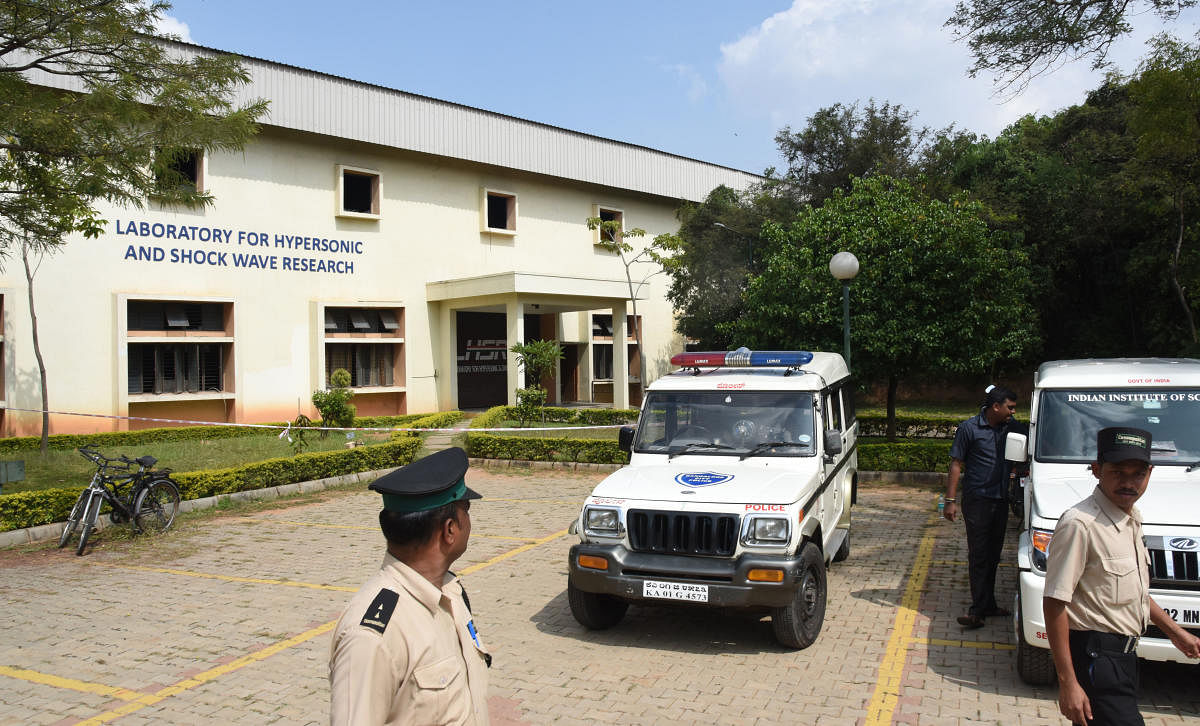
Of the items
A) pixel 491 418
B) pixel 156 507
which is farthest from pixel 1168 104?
pixel 491 418

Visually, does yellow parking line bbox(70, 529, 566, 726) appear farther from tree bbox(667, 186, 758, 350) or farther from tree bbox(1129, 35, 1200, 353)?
tree bbox(667, 186, 758, 350)

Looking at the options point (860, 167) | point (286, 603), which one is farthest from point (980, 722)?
point (860, 167)

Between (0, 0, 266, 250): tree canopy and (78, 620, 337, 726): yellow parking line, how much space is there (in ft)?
23.2

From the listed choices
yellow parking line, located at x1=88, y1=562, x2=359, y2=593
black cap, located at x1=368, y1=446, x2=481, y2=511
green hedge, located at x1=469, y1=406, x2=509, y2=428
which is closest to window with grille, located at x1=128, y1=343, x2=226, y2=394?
green hedge, located at x1=469, y1=406, x2=509, y2=428

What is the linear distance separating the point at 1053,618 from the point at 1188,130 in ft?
32.9

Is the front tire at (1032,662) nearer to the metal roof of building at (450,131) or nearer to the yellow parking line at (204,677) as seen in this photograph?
the yellow parking line at (204,677)

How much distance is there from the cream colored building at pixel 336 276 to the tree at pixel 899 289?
363 inches

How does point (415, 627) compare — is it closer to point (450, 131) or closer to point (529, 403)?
point (529, 403)

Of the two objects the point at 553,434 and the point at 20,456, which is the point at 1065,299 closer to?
the point at 553,434

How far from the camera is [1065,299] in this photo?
31750 millimetres

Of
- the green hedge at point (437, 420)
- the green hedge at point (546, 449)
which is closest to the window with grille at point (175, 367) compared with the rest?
the green hedge at point (437, 420)

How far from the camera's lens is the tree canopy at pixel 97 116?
1030 cm

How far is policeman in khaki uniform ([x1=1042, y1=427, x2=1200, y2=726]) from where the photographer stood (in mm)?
3129

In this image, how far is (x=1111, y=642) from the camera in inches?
125
